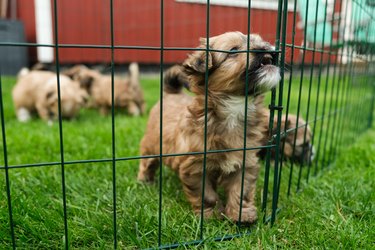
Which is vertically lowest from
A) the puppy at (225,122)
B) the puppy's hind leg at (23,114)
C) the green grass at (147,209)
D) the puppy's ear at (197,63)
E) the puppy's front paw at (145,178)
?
the puppy's hind leg at (23,114)

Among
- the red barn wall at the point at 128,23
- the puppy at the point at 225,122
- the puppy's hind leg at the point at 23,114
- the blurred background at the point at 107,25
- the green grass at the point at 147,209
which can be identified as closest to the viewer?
the green grass at the point at 147,209

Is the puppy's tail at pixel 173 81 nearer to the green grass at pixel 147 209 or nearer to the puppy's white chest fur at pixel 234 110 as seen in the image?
the green grass at pixel 147 209

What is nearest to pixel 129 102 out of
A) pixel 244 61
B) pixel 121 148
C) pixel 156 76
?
pixel 121 148

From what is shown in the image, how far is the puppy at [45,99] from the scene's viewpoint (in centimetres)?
543

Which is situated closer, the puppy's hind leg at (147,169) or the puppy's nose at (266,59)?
the puppy's nose at (266,59)

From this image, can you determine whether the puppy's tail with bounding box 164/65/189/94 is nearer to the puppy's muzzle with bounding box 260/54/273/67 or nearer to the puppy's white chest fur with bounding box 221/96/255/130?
the puppy's white chest fur with bounding box 221/96/255/130

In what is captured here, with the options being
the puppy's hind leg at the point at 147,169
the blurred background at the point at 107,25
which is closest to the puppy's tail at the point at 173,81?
the puppy's hind leg at the point at 147,169

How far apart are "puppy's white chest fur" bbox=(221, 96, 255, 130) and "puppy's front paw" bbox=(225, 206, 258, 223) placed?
18.0 inches

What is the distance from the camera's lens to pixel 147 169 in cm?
276

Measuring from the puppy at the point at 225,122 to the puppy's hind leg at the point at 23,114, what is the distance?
3917mm

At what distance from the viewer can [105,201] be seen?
2.29 meters

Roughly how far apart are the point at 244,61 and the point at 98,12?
28.9 ft

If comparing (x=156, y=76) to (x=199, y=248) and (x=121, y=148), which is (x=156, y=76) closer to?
(x=121, y=148)

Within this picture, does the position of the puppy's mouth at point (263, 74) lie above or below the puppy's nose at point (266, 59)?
below
